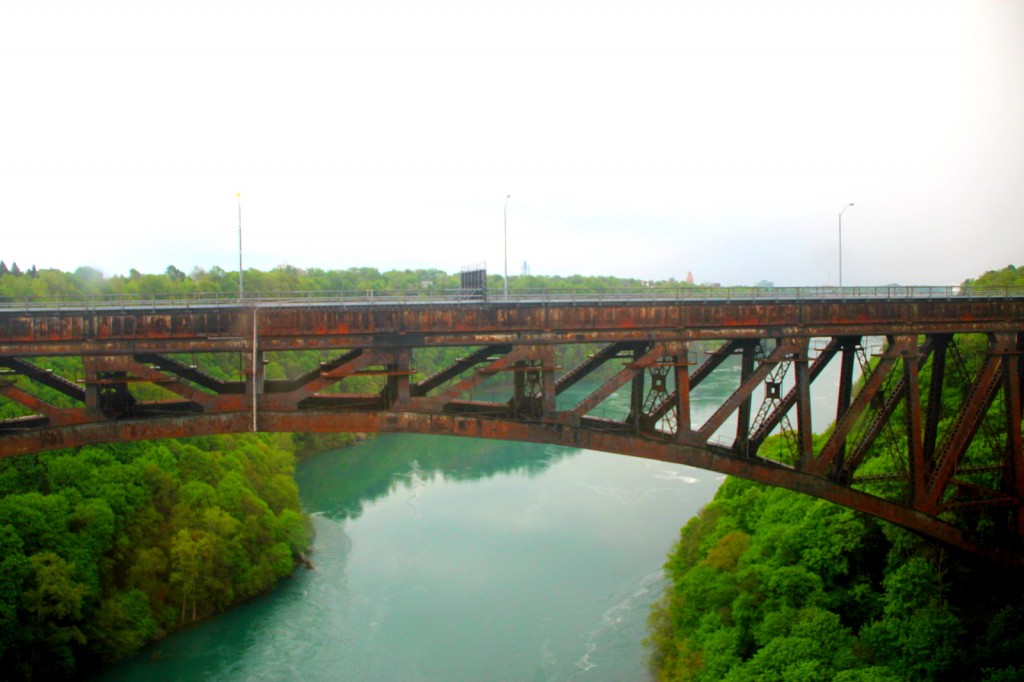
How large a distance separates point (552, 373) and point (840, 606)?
974 centimetres

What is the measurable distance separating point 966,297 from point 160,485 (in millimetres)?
29565

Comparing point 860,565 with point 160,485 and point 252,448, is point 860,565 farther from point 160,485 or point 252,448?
point 252,448

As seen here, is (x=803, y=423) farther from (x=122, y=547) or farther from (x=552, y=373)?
(x=122, y=547)

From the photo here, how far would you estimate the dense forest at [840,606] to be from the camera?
49.5ft

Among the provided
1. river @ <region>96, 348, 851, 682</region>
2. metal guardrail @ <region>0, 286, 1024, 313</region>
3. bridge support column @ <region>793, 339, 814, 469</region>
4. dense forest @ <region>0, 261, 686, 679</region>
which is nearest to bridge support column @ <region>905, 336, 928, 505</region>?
metal guardrail @ <region>0, 286, 1024, 313</region>

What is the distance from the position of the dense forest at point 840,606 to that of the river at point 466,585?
4.02 m

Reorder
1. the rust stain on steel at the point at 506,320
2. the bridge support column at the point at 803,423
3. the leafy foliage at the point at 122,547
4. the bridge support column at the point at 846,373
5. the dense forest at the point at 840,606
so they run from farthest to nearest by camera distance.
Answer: the leafy foliage at the point at 122,547 < the dense forest at the point at 840,606 < the bridge support column at the point at 846,373 < the bridge support column at the point at 803,423 < the rust stain on steel at the point at 506,320

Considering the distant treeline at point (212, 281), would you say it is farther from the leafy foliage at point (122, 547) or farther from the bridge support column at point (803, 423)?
the bridge support column at point (803, 423)

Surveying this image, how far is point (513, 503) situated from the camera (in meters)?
39.8

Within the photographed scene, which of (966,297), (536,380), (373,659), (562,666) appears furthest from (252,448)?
(966,297)

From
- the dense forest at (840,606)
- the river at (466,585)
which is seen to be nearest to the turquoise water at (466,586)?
the river at (466,585)

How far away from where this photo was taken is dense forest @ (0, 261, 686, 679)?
82.4ft

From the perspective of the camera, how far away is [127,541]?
96.1 ft

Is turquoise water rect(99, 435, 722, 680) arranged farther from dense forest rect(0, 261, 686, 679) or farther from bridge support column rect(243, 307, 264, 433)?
bridge support column rect(243, 307, 264, 433)
